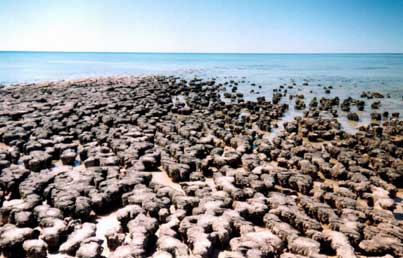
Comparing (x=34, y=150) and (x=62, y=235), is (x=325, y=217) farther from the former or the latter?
(x=34, y=150)

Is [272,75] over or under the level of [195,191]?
over

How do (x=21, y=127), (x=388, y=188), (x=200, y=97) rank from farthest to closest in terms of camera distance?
(x=200, y=97) → (x=21, y=127) → (x=388, y=188)

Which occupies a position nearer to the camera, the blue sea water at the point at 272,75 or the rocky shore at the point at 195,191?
the rocky shore at the point at 195,191

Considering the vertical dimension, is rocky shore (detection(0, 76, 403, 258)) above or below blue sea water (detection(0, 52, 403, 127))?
below

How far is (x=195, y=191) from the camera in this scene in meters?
11.4

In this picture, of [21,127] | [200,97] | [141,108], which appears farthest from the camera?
[200,97]

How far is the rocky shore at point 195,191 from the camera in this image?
8.54 meters

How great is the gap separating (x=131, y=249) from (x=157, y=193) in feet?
10.5

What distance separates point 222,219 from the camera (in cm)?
924

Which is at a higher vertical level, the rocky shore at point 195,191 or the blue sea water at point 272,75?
the blue sea water at point 272,75

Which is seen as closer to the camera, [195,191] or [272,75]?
[195,191]

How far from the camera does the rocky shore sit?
28.0ft

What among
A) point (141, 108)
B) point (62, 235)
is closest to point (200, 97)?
point (141, 108)

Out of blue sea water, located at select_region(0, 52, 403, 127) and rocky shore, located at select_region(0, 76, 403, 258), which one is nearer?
rocky shore, located at select_region(0, 76, 403, 258)
